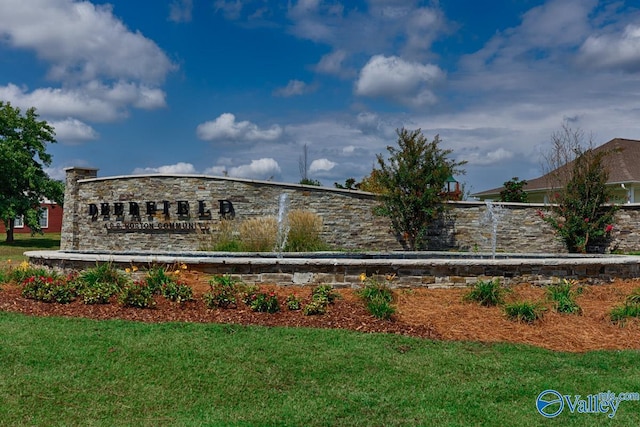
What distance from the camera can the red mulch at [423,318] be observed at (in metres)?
6.43

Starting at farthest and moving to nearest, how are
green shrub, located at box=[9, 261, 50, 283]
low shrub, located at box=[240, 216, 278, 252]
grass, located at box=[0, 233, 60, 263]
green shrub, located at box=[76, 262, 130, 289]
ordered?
grass, located at box=[0, 233, 60, 263]
low shrub, located at box=[240, 216, 278, 252]
green shrub, located at box=[9, 261, 50, 283]
green shrub, located at box=[76, 262, 130, 289]

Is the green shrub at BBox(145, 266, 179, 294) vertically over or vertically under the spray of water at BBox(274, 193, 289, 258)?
under

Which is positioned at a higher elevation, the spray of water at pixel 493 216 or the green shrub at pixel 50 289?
the spray of water at pixel 493 216

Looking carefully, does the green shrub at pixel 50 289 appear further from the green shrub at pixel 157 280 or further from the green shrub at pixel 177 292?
the green shrub at pixel 177 292

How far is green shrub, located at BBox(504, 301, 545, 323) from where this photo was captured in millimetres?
6855

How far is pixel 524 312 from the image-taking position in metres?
6.88

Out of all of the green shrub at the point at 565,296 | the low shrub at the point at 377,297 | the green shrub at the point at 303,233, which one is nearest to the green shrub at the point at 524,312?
the green shrub at the point at 565,296

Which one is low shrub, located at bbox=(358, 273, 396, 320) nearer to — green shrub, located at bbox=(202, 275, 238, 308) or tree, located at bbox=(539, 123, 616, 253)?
green shrub, located at bbox=(202, 275, 238, 308)

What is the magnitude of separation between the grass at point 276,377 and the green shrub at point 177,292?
83cm

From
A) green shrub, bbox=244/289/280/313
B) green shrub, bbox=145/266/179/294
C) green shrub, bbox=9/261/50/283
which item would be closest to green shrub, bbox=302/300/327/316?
green shrub, bbox=244/289/280/313

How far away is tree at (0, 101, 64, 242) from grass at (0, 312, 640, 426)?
2562 cm

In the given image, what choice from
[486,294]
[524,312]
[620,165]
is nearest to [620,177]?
[620,165]

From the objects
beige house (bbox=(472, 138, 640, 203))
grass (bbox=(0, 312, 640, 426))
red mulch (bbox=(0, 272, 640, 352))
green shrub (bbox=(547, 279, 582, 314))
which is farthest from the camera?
beige house (bbox=(472, 138, 640, 203))

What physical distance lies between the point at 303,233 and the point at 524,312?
10088 mm
